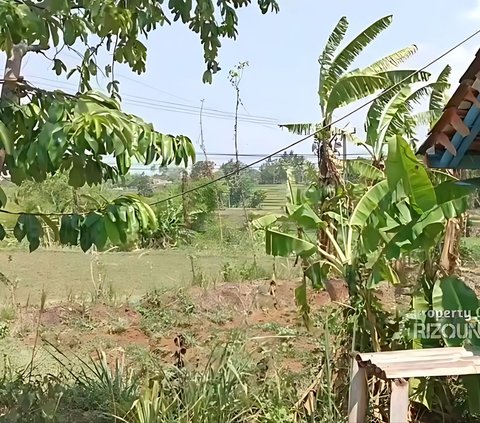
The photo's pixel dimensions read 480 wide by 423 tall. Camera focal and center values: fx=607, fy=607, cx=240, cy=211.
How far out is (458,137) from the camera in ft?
11.5

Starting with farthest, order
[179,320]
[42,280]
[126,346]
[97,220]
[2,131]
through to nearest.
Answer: [42,280] < [179,320] < [126,346] < [97,220] < [2,131]

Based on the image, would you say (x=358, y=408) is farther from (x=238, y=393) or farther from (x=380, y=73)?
(x=380, y=73)

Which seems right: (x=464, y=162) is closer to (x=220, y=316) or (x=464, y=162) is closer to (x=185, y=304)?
(x=220, y=316)

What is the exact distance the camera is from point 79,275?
32.1 ft

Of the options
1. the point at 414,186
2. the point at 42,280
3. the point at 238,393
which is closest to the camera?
→ the point at 414,186

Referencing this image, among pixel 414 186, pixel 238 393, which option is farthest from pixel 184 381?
pixel 414 186

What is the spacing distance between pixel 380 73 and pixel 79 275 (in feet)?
18.7

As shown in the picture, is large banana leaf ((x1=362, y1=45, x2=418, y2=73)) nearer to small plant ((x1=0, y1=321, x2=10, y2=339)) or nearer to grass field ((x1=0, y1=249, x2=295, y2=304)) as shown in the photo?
grass field ((x1=0, y1=249, x2=295, y2=304))

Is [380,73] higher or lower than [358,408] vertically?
higher

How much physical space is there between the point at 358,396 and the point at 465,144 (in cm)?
158

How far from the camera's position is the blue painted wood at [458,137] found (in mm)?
3405

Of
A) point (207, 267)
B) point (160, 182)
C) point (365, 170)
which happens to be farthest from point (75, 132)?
point (160, 182)

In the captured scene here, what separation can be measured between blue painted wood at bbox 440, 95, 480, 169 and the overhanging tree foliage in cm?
160

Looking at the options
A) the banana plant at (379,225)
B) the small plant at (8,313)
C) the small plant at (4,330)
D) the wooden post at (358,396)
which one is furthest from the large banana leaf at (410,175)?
the small plant at (8,313)
